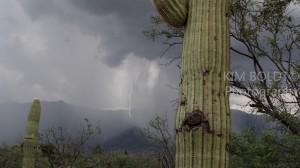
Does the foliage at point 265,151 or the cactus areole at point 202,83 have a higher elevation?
the cactus areole at point 202,83

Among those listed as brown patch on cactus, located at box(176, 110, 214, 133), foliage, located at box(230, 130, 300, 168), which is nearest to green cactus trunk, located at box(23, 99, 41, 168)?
foliage, located at box(230, 130, 300, 168)

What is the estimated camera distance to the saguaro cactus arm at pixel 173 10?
11.3ft

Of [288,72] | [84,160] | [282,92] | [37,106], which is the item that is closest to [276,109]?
[282,92]

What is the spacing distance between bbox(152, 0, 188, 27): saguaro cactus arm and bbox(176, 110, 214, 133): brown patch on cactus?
76cm

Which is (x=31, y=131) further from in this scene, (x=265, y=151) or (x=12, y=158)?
(x=12, y=158)

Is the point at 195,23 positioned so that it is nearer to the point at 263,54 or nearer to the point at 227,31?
the point at 227,31

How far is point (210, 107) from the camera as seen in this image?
3.06 meters

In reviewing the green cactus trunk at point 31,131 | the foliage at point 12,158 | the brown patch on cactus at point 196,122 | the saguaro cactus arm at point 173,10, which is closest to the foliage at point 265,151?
the green cactus trunk at point 31,131

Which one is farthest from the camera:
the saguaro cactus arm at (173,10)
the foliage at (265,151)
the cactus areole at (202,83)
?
the foliage at (265,151)

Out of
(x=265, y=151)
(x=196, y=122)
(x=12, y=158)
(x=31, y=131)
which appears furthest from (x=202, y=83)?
(x=12, y=158)

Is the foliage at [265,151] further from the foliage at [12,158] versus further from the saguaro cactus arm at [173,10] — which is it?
the foliage at [12,158]

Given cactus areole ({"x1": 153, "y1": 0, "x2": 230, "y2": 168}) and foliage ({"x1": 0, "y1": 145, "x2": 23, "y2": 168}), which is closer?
cactus areole ({"x1": 153, "y1": 0, "x2": 230, "y2": 168})

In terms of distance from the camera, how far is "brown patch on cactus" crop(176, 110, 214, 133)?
3.00m

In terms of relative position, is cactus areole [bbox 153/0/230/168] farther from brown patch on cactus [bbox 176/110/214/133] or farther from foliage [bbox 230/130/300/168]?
foliage [bbox 230/130/300/168]
